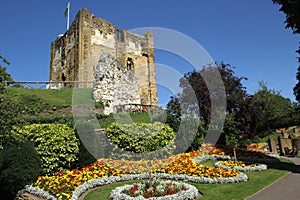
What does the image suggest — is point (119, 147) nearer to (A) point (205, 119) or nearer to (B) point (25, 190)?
(B) point (25, 190)

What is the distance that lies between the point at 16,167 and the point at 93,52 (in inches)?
933

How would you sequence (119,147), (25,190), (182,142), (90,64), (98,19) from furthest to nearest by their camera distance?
(98,19)
(90,64)
(182,142)
(119,147)
(25,190)

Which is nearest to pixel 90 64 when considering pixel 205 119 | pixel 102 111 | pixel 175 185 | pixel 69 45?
pixel 69 45

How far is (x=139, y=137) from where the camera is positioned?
42.5 ft

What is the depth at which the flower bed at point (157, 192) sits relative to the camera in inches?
268

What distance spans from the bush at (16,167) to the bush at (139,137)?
4.61 metres

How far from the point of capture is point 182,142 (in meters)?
15.3

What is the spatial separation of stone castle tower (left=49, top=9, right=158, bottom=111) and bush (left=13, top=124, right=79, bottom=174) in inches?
612

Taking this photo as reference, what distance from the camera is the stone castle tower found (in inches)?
1147

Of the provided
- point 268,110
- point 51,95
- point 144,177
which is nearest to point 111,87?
point 51,95

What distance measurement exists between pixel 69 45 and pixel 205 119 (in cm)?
2268

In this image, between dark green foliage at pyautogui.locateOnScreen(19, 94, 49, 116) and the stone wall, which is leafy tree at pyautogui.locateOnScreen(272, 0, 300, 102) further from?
dark green foliage at pyautogui.locateOnScreen(19, 94, 49, 116)

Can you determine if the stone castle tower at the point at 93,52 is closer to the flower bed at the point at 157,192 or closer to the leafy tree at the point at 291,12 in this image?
the leafy tree at the point at 291,12

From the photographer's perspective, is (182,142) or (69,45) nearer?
(182,142)
